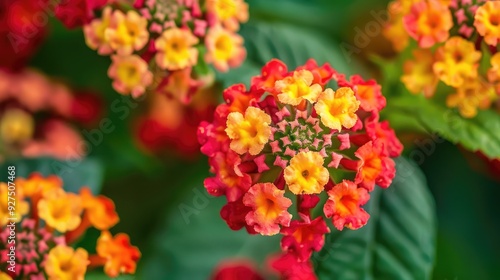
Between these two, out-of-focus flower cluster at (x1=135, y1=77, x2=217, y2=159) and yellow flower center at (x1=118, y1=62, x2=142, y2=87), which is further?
out-of-focus flower cluster at (x1=135, y1=77, x2=217, y2=159)

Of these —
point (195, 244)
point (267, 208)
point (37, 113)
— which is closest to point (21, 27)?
point (37, 113)

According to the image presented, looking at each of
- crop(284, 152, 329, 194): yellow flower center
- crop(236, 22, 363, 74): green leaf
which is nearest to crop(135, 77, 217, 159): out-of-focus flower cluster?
crop(236, 22, 363, 74): green leaf

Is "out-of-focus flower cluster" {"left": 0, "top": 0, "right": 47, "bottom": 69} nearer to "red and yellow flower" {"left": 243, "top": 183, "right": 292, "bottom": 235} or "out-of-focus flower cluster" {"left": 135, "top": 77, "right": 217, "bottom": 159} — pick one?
"out-of-focus flower cluster" {"left": 135, "top": 77, "right": 217, "bottom": 159}

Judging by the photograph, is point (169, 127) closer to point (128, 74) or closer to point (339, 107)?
point (128, 74)

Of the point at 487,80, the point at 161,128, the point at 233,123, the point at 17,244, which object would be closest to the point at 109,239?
the point at 17,244

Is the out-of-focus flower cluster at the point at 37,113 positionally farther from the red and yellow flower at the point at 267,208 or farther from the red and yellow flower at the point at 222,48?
the red and yellow flower at the point at 267,208

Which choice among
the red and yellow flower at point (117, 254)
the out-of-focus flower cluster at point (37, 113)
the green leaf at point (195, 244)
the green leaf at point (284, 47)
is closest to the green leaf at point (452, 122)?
the green leaf at point (284, 47)
